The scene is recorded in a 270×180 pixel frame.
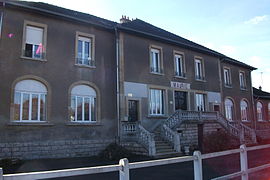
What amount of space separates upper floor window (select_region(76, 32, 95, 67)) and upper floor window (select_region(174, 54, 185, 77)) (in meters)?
7.23

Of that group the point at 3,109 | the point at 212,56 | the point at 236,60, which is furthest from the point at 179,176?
the point at 236,60

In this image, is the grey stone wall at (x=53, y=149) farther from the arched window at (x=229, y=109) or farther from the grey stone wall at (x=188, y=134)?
the arched window at (x=229, y=109)

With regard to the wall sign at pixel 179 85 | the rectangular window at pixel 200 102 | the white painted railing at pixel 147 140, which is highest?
the wall sign at pixel 179 85

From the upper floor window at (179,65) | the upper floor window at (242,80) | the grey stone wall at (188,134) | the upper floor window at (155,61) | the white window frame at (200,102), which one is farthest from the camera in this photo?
the upper floor window at (242,80)

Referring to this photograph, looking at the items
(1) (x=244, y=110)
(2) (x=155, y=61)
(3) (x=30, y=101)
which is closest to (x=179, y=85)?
(2) (x=155, y=61)

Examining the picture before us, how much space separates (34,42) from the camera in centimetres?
1355

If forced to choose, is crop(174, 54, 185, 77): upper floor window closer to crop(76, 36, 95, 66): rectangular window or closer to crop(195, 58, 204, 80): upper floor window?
crop(195, 58, 204, 80): upper floor window

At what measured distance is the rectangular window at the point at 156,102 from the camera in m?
17.6

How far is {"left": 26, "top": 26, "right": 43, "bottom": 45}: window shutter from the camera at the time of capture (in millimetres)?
13414

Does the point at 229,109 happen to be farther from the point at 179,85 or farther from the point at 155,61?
the point at 155,61

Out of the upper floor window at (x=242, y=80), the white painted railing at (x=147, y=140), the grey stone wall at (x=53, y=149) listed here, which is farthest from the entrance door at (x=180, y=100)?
the upper floor window at (x=242, y=80)

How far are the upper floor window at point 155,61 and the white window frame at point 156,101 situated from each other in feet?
4.87

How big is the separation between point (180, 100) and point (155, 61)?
12.1ft

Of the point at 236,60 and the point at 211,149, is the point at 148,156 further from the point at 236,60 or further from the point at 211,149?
the point at 236,60
